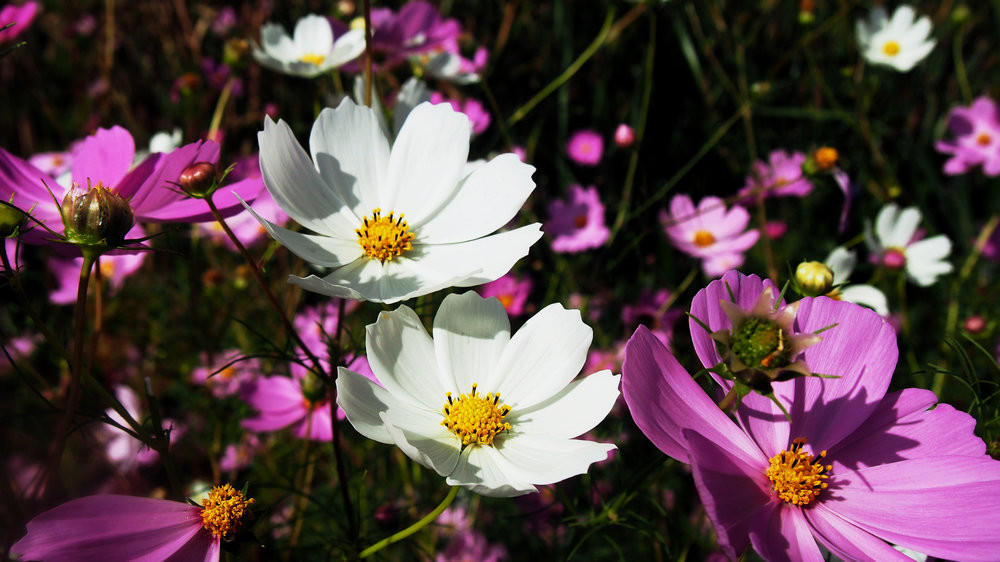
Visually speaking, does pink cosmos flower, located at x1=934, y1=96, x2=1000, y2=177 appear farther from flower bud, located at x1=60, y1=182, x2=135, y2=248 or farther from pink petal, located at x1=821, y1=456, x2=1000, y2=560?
flower bud, located at x1=60, y1=182, x2=135, y2=248

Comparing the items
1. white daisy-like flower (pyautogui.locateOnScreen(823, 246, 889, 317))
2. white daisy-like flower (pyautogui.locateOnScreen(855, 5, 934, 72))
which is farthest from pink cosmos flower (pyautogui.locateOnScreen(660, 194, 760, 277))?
white daisy-like flower (pyautogui.locateOnScreen(855, 5, 934, 72))

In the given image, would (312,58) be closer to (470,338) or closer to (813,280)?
(470,338)

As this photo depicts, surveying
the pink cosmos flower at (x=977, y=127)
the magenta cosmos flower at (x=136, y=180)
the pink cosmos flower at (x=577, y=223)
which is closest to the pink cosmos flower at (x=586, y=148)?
the pink cosmos flower at (x=577, y=223)

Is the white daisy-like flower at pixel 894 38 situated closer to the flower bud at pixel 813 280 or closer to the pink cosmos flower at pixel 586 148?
the pink cosmos flower at pixel 586 148

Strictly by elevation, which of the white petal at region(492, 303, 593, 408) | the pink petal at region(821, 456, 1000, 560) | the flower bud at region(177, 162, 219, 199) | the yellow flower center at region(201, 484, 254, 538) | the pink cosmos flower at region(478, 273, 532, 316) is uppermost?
the pink cosmos flower at region(478, 273, 532, 316)

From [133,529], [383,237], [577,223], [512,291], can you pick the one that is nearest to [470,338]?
[383,237]

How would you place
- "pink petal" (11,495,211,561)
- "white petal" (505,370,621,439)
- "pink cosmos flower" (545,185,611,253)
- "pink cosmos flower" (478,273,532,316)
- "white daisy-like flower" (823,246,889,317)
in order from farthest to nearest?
"pink cosmos flower" (545,185,611,253) → "pink cosmos flower" (478,273,532,316) → "white daisy-like flower" (823,246,889,317) → "white petal" (505,370,621,439) → "pink petal" (11,495,211,561)

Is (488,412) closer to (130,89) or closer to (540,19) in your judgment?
(540,19)

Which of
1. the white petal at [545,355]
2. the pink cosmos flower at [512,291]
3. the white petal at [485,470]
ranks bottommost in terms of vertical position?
the white petal at [485,470]
